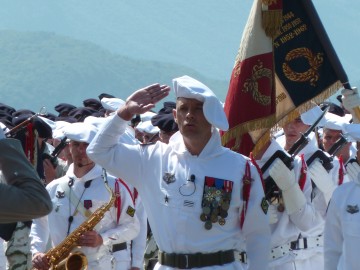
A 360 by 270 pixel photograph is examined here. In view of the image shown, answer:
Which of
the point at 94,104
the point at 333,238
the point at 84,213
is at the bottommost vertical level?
the point at 94,104

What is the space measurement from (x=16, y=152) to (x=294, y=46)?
6116 millimetres

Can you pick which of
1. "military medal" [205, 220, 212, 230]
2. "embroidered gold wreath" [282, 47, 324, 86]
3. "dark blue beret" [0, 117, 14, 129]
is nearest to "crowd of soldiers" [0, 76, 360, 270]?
"military medal" [205, 220, 212, 230]

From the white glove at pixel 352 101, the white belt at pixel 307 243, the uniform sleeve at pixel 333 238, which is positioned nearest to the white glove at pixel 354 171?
the uniform sleeve at pixel 333 238

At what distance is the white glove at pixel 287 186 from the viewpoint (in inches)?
495

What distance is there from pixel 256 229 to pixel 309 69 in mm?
2818

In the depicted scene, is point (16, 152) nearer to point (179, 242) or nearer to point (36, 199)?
point (36, 199)

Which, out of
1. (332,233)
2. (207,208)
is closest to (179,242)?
(207,208)

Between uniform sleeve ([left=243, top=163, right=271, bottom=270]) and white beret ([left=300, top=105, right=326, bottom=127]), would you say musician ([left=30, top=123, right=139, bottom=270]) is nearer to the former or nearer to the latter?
white beret ([left=300, top=105, right=326, bottom=127])

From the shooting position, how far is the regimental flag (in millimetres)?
12891

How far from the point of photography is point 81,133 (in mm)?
13453

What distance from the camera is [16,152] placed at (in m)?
7.33

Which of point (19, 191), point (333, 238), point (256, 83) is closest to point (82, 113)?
point (256, 83)

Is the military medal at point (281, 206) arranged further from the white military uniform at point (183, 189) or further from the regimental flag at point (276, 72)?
the white military uniform at point (183, 189)

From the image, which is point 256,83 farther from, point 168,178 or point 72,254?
point 168,178
